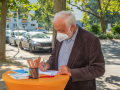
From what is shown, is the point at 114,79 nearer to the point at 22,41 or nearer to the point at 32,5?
the point at 32,5

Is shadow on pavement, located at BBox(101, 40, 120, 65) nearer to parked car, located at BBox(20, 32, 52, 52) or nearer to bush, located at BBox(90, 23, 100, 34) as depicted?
parked car, located at BBox(20, 32, 52, 52)

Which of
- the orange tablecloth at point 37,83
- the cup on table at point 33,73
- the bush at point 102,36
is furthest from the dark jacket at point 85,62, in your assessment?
the bush at point 102,36

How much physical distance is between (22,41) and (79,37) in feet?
56.5

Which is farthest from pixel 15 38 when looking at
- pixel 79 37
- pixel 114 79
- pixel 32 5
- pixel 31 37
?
pixel 79 37

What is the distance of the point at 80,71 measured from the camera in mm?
2926

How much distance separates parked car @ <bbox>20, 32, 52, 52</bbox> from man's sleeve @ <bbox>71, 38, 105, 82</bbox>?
1461 cm

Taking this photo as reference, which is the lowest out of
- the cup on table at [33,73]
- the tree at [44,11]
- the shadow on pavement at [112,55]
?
the shadow on pavement at [112,55]

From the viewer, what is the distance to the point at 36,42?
1761 centimetres

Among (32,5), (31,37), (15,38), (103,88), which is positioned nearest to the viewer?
(103,88)

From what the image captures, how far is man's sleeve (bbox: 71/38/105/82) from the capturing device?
9.41 feet

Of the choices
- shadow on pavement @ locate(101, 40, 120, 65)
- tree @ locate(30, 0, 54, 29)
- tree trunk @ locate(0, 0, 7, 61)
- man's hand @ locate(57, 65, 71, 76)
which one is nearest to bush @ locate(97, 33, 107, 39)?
tree @ locate(30, 0, 54, 29)

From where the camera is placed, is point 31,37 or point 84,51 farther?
point 31,37

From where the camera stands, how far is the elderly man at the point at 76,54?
288 cm

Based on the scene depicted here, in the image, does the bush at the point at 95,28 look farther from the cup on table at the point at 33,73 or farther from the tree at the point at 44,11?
the cup on table at the point at 33,73
